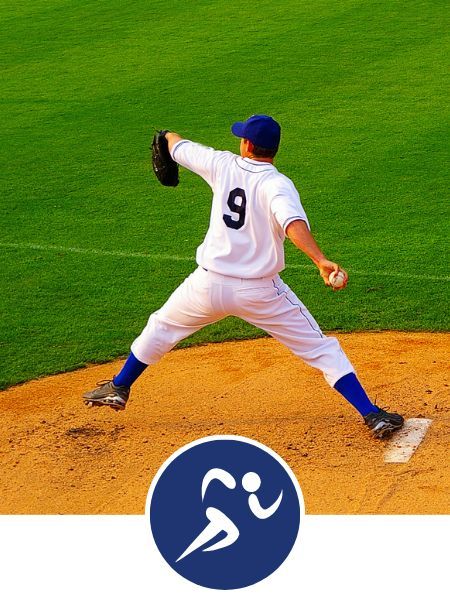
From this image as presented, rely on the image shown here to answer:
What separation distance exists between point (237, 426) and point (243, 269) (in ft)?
3.22

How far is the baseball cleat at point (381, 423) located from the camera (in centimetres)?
581

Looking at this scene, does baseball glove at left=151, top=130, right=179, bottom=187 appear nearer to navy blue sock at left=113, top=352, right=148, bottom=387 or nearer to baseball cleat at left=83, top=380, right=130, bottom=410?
navy blue sock at left=113, top=352, right=148, bottom=387

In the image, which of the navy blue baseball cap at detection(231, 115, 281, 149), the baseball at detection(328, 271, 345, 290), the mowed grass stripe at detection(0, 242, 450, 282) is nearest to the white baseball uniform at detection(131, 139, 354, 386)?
the navy blue baseball cap at detection(231, 115, 281, 149)

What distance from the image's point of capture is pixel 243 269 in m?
5.70

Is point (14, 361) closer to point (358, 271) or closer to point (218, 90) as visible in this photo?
point (358, 271)

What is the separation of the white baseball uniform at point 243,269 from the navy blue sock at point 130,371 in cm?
5

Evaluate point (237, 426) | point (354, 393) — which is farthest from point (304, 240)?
point (237, 426)

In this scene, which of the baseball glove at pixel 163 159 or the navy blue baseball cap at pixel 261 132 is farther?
the baseball glove at pixel 163 159

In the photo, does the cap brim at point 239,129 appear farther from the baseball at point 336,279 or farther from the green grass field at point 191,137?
the green grass field at point 191,137

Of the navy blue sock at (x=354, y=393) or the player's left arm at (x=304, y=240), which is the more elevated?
the player's left arm at (x=304, y=240)

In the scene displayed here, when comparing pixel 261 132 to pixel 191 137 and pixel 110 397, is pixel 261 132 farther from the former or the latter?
pixel 191 137

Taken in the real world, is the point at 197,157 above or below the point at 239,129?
below

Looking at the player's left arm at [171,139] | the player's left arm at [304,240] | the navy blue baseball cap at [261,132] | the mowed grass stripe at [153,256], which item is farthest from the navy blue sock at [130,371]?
the mowed grass stripe at [153,256]

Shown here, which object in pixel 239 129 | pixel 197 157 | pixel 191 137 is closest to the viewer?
pixel 239 129
